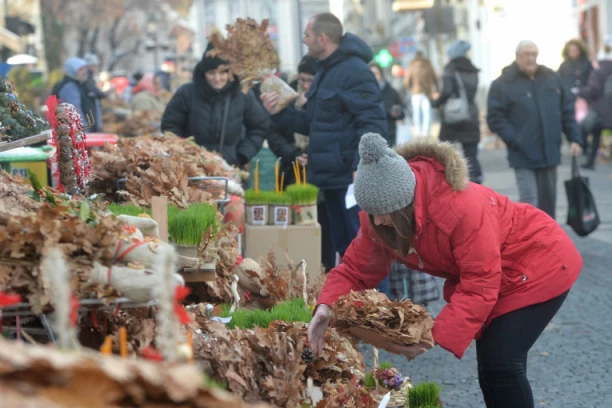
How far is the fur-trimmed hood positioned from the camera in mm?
4059

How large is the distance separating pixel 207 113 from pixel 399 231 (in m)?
4.87

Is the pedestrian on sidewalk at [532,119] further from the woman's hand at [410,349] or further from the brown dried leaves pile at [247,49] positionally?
the woman's hand at [410,349]

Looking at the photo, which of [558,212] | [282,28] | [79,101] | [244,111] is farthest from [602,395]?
[282,28]

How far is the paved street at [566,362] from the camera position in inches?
232

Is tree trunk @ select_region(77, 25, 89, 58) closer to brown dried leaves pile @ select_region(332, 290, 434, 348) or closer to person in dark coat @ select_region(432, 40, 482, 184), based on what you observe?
person in dark coat @ select_region(432, 40, 482, 184)

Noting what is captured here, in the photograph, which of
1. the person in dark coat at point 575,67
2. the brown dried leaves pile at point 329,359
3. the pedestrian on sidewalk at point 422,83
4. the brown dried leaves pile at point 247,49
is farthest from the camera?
the person in dark coat at point 575,67

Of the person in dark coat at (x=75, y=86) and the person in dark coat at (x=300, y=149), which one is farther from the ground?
the person in dark coat at (x=75, y=86)

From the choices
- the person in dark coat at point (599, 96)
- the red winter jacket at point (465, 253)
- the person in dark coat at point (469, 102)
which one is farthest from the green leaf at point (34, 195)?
the person in dark coat at point (599, 96)

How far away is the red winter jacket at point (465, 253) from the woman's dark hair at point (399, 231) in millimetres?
37

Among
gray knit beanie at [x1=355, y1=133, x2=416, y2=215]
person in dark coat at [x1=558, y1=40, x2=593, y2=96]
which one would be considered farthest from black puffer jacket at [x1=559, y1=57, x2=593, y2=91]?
gray knit beanie at [x1=355, y1=133, x2=416, y2=215]

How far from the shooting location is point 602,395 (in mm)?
5828

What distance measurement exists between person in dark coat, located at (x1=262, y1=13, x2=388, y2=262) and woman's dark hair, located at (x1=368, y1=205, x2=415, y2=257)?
11.4 ft

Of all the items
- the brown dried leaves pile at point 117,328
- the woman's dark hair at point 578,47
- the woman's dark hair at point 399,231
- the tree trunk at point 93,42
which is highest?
the tree trunk at point 93,42

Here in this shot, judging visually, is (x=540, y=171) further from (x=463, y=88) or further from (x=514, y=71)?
(x=463, y=88)
